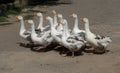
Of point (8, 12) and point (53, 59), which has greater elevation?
point (8, 12)

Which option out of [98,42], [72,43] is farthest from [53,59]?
[98,42]

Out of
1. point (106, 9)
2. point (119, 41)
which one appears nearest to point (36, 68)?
point (119, 41)

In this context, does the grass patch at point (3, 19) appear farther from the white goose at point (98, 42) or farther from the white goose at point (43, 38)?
the white goose at point (98, 42)

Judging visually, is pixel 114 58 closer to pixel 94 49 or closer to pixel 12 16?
pixel 94 49

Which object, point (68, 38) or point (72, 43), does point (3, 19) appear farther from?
point (72, 43)

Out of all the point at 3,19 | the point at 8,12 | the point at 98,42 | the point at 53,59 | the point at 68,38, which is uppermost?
the point at 68,38

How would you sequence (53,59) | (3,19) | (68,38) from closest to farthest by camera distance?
(53,59), (68,38), (3,19)

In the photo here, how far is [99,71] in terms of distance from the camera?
8.92 m

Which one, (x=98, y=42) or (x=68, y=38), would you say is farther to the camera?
(x=68, y=38)

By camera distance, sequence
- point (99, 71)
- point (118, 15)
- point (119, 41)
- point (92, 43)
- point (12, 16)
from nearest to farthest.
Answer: point (99, 71)
point (92, 43)
point (119, 41)
point (118, 15)
point (12, 16)

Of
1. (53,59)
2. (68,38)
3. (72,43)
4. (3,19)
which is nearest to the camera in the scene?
(72,43)

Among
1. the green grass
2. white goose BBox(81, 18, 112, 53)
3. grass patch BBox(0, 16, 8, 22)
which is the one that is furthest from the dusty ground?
the green grass

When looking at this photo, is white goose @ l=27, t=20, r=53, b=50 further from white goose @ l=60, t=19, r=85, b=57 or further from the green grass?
the green grass

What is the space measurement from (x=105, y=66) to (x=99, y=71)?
15.9 inches
